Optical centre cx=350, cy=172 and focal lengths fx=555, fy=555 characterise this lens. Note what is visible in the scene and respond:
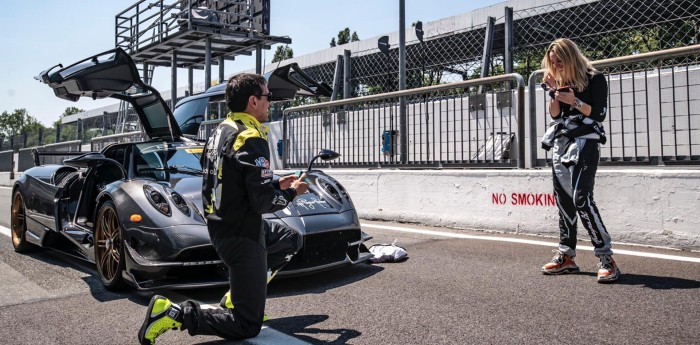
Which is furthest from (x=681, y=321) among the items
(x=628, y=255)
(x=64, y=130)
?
(x=64, y=130)

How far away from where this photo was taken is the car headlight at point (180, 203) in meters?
3.78

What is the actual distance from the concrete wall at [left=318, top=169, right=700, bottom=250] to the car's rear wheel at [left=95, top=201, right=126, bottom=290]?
12.6 ft

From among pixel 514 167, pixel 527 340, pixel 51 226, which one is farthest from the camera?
pixel 514 167

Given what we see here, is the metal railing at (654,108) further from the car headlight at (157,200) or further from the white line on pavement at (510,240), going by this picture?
the car headlight at (157,200)

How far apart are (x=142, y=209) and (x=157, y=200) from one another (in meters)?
0.12

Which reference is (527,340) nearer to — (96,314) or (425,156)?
(96,314)

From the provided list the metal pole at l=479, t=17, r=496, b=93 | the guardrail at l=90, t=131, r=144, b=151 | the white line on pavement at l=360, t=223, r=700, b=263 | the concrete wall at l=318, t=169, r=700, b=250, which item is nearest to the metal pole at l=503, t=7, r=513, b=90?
the metal pole at l=479, t=17, r=496, b=93

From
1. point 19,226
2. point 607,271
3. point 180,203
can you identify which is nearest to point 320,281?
point 180,203

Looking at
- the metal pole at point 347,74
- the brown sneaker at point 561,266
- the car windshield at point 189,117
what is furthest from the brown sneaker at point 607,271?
the metal pole at point 347,74

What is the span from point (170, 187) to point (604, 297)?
121 inches

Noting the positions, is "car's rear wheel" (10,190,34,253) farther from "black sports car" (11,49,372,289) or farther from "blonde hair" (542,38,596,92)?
"blonde hair" (542,38,596,92)

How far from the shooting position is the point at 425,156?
23.9 ft

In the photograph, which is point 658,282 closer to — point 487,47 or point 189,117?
point 189,117

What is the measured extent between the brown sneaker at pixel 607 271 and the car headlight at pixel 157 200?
2919 mm
